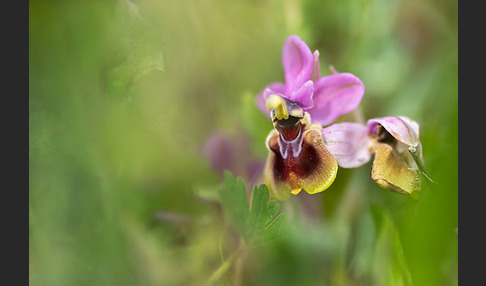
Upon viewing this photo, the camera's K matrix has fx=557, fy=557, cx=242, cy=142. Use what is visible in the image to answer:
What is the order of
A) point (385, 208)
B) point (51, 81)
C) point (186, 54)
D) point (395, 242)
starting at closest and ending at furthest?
point (395, 242) < point (385, 208) < point (51, 81) < point (186, 54)

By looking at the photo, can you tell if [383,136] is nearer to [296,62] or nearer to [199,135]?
[296,62]

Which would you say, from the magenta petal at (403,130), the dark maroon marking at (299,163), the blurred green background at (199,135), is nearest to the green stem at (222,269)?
the blurred green background at (199,135)

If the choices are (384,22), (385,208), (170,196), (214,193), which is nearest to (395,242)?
(385,208)

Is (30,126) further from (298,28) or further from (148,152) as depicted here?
(298,28)

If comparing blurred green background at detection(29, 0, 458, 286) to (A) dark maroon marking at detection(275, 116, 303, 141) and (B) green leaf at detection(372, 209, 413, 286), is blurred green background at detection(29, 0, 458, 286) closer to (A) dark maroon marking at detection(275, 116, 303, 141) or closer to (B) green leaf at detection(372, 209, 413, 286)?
(B) green leaf at detection(372, 209, 413, 286)

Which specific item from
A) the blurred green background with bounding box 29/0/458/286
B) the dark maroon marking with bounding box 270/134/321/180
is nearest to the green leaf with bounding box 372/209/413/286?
the blurred green background with bounding box 29/0/458/286

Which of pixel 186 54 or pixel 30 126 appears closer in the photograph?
pixel 30 126

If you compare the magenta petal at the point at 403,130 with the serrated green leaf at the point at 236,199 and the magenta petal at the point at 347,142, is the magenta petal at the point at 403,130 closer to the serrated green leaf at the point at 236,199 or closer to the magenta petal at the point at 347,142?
the magenta petal at the point at 347,142

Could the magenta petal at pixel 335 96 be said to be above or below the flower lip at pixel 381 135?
above
